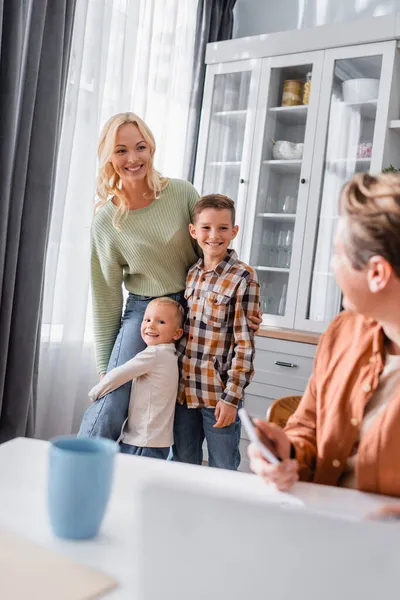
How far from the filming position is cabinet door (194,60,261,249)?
3432mm

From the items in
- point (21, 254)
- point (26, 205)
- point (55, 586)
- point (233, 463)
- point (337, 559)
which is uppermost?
point (26, 205)

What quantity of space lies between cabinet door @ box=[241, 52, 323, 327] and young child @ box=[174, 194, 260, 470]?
1287 mm

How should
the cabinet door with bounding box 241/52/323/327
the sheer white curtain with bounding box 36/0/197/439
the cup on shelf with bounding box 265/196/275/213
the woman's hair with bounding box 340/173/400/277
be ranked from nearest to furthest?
the woman's hair with bounding box 340/173/400/277 → the sheer white curtain with bounding box 36/0/197/439 → the cabinet door with bounding box 241/52/323/327 → the cup on shelf with bounding box 265/196/275/213

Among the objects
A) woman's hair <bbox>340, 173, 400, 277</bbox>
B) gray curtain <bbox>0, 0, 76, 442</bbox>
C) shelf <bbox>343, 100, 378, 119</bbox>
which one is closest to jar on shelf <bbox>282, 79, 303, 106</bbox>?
shelf <bbox>343, 100, 378, 119</bbox>

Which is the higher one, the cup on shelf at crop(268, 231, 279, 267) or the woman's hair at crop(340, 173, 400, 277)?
the cup on shelf at crop(268, 231, 279, 267)

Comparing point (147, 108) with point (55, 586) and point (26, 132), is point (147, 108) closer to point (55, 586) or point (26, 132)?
point (26, 132)

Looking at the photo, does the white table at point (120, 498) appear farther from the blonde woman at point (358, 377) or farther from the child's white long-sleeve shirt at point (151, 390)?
the child's white long-sleeve shirt at point (151, 390)

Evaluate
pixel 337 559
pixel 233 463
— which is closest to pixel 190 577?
pixel 337 559

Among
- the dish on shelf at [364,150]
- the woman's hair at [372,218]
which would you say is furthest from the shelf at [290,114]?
the woman's hair at [372,218]

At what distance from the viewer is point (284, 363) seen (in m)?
2.99

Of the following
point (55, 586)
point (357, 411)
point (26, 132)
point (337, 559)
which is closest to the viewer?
point (337, 559)

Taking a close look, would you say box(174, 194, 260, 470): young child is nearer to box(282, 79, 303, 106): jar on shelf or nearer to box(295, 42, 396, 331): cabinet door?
box(295, 42, 396, 331): cabinet door

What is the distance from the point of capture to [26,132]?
2633mm

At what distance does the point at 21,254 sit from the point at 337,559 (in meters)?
2.44
